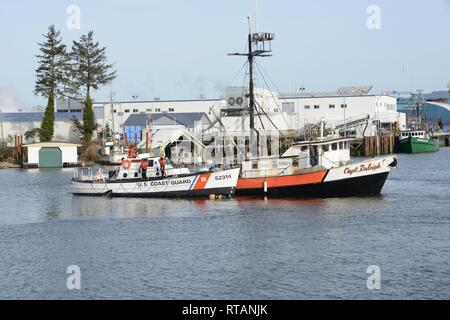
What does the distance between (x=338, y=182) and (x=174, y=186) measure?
986cm

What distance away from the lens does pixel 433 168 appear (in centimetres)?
7512

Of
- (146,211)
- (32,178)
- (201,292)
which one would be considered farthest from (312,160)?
(32,178)

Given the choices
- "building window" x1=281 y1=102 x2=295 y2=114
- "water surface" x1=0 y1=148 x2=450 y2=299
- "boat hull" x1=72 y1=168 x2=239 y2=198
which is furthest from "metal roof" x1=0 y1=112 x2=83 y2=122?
"water surface" x1=0 y1=148 x2=450 y2=299

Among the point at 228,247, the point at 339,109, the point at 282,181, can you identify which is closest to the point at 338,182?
the point at 282,181

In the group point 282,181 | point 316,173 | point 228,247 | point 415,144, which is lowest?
point 228,247

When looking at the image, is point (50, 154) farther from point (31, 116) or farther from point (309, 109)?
point (309, 109)

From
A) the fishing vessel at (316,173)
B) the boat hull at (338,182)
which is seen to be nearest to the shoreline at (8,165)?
the fishing vessel at (316,173)

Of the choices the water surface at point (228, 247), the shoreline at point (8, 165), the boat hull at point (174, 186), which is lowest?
the water surface at point (228, 247)

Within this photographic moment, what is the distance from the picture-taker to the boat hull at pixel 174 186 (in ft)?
159

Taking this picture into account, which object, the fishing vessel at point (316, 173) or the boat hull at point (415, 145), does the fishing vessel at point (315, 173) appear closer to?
the fishing vessel at point (316, 173)

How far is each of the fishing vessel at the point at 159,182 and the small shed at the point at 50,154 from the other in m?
40.1

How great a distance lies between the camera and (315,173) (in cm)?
4716
